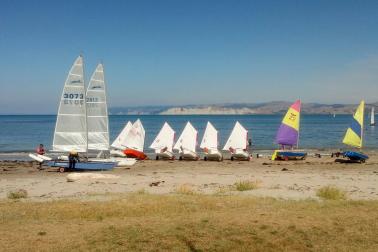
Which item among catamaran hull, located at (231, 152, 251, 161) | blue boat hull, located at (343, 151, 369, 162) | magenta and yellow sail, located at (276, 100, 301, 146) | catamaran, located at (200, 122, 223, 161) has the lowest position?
catamaran hull, located at (231, 152, 251, 161)

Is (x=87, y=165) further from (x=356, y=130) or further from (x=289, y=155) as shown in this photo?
(x=356, y=130)

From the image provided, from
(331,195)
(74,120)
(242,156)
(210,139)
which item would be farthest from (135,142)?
(331,195)

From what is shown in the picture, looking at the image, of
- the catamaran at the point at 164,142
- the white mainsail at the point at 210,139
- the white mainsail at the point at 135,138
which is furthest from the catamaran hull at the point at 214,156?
the white mainsail at the point at 135,138

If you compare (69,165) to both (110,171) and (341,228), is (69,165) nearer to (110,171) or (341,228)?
(110,171)

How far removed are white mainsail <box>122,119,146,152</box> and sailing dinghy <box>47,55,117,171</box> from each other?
978 centimetres

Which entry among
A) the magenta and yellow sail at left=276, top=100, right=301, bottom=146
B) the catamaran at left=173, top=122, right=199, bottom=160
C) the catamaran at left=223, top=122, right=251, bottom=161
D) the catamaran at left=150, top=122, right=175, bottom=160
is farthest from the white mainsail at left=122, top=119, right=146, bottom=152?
the magenta and yellow sail at left=276, top=100, right=301, bottom=146

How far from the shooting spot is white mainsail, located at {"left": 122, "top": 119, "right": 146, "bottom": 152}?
3994 centimetres

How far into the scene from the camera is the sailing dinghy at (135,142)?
39.9 m

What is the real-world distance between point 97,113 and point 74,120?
2.23 metres

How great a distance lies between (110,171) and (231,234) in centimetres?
2120

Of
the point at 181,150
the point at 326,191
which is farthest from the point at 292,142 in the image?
the point at 326,191

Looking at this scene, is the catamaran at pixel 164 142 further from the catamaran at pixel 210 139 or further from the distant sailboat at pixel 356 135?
the distant sailboat at pixel 356 135

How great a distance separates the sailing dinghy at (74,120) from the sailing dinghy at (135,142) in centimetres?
961

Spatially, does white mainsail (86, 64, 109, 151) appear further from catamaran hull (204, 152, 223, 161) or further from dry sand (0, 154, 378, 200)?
catamaran hull (204, 152, 223, 161)
